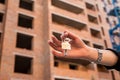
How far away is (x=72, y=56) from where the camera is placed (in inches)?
103

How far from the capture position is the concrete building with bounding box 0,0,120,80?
52.5 feet

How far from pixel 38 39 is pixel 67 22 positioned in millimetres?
5108

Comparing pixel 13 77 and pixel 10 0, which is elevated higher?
pixel 10 0

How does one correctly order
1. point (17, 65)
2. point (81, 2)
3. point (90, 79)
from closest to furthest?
1. point (90, 79)
2. point (17, 65)
3. point (81, 2)

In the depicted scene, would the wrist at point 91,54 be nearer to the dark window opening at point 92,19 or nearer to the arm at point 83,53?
the arm at point 83,53

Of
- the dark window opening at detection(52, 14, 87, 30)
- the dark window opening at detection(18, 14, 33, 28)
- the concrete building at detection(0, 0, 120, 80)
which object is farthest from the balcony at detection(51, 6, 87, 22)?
the dark window opening at detection(18, 14, 33, 28)

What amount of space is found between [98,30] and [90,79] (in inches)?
321

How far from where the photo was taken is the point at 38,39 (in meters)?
18.4

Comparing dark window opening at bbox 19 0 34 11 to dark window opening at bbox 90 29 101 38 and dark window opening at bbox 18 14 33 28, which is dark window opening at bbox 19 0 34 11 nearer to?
dark window opening at bbox 18 14 33 28

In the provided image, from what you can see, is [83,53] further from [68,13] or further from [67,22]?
[67,22]

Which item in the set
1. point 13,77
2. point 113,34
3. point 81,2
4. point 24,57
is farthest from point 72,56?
point 113,34

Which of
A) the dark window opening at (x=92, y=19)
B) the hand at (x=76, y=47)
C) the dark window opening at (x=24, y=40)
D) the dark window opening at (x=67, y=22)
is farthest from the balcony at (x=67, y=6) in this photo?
the hand at (x=76, y=47)

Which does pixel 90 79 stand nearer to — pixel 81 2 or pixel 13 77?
pixel 13 77

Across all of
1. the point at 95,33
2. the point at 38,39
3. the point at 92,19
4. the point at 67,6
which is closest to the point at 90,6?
the point at 92,19
